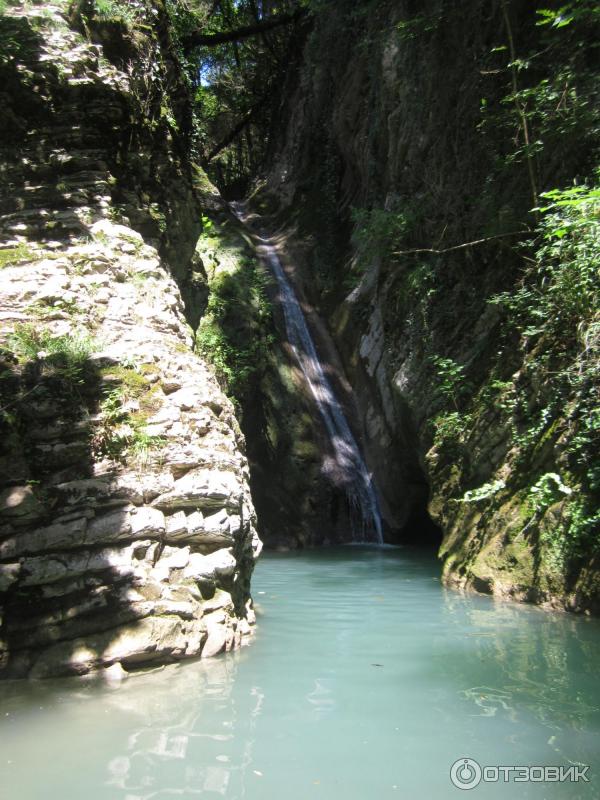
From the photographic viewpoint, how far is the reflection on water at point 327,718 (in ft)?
8.59

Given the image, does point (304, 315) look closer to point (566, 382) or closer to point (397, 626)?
point (566, 382)

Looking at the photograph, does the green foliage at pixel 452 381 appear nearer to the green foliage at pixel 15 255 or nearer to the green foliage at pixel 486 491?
the green foliage at pixel 486 491

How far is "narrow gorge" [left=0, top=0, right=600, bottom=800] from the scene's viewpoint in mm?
3291

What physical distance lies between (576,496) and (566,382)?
1213 millimetres

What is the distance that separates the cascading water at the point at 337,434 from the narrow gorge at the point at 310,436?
0.18 ft

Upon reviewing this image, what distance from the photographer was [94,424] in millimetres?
4887

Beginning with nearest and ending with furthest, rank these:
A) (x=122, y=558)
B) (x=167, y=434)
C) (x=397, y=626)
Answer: (x=122, y=558) → (x=167, y=434) → (x=397, y=626)

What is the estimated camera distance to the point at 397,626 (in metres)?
5.35

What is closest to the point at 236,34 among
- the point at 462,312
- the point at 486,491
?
the point at 462,312

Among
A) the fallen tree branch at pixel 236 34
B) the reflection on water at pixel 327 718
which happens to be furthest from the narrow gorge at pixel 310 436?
the fallen tree branch at pixel 236 34

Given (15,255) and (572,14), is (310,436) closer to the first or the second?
(15,255)

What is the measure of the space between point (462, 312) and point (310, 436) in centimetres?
424

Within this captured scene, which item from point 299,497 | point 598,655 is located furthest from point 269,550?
point 598,655

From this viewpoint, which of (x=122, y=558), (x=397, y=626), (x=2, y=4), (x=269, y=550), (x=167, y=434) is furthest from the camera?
(x=269, y=550)
